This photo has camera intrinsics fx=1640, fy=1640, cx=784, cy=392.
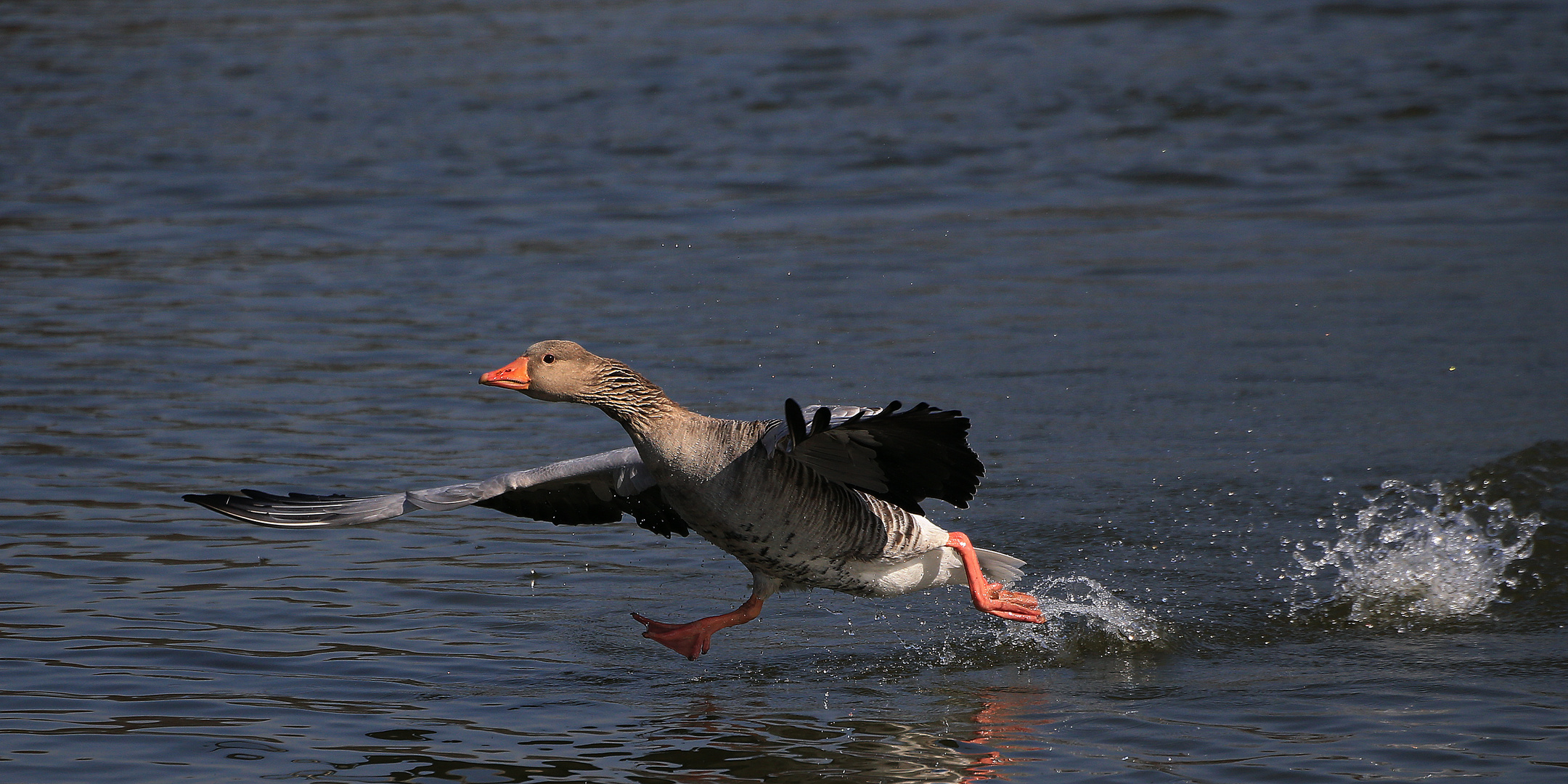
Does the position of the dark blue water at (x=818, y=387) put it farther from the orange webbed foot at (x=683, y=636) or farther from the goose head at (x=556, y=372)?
the goose head at (x=556, y=372)

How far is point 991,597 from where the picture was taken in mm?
6711

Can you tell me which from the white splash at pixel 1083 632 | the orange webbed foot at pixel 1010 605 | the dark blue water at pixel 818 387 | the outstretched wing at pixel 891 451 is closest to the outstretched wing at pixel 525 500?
the dark blue water at pixel 818 387

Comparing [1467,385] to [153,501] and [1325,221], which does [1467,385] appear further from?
[153,501]

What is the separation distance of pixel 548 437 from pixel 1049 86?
12787 mm

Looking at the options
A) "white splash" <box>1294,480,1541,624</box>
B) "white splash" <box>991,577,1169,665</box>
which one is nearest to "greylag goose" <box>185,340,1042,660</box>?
"white splash" <box>991,577,1169,665</box>

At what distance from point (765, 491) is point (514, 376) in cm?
103

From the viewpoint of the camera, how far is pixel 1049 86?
21.1 meters

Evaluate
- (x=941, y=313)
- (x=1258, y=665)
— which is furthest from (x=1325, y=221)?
(x=1258, y=665)

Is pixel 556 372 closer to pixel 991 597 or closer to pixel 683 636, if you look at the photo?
pixel 683 636

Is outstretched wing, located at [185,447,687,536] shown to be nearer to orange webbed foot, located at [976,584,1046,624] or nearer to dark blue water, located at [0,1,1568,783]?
dark blue water, located at [0,1,1568,783]

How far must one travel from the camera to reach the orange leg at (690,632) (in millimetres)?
6691

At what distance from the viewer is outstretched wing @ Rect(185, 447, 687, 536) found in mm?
6391

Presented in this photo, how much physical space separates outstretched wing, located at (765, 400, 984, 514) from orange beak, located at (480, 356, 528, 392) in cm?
92

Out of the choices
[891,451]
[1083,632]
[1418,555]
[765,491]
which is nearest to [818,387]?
[1083,632]
